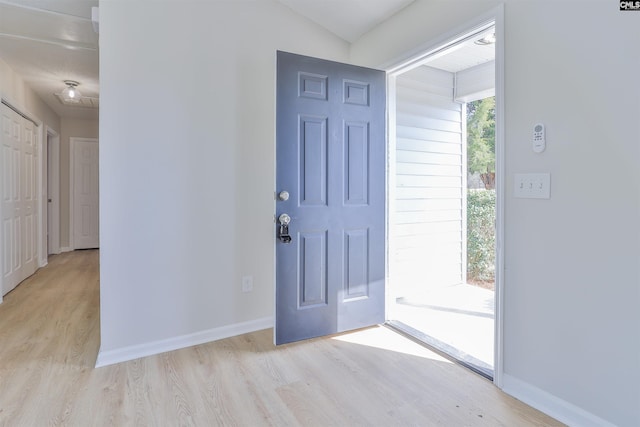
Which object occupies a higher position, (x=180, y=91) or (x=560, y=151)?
(x=180, y=91)

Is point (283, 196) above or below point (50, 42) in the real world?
below

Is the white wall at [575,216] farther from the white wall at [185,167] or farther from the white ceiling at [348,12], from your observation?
the white wall at [185,167]

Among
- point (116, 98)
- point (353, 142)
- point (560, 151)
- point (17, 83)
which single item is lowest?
point (560, 151)

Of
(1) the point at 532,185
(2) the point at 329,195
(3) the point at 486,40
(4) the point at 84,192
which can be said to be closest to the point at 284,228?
(2) the point at 329,195

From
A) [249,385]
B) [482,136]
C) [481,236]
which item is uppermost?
[482,136]

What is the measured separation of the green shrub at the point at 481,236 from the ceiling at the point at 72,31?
1.78 metres

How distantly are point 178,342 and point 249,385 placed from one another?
75cm

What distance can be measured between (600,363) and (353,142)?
1882 millimetres

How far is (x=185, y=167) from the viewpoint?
244 centimetres

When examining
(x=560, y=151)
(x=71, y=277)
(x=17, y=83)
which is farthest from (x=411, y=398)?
(x=17, y=83)

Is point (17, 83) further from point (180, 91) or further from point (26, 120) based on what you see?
point (180, 91)

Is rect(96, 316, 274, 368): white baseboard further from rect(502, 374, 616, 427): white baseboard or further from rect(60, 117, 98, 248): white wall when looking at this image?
rect(60, 117, 98, 248): white wall

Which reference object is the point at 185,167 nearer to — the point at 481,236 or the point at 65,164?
the point at 481,236

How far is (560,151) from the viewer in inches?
66.2
